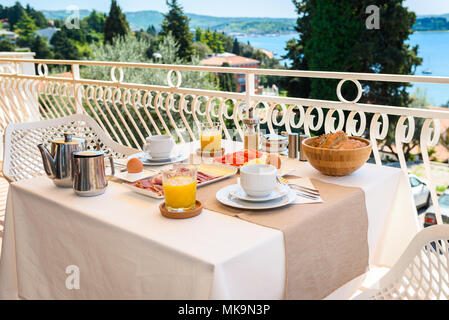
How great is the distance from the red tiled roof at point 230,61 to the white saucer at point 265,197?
22853 millimetres

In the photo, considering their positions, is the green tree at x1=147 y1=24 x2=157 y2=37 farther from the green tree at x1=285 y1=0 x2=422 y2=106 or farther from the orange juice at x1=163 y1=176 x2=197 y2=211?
the orange juice at x1=163 y1=176 x2=197 y2=211

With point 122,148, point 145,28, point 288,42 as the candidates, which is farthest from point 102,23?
point 122,148

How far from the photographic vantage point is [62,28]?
1983cm

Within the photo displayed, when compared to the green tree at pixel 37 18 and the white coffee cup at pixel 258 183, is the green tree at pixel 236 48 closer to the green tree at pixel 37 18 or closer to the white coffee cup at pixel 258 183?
the green tree at pixel 37 18

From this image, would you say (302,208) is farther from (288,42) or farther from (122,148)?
(288,42)

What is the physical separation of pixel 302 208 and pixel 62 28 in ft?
69.4

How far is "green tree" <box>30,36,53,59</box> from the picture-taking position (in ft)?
63.6

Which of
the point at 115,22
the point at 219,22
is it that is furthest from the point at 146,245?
the point at 219,22

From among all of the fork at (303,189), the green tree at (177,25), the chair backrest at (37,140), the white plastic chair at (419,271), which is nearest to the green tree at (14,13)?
the green tree at (177,25)

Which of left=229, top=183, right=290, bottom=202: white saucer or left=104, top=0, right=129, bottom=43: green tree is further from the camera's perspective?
left=104, top=0, right=129, bottom=43: green tree

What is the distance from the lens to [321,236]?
1063 millimetres

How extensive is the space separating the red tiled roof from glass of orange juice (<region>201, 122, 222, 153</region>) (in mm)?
22482

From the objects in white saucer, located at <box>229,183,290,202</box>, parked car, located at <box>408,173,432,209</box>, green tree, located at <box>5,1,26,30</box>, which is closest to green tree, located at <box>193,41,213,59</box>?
green tree, located at <box>5,1,26,30</box>

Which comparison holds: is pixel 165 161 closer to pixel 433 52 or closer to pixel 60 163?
pixel 60 163
